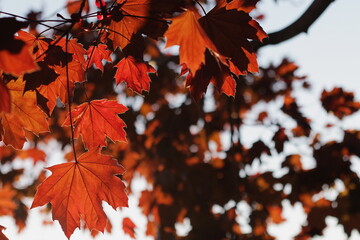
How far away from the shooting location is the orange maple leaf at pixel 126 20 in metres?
1.56

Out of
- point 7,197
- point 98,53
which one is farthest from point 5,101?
point 7,197

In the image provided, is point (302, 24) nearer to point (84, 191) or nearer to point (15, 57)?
point (84, 191)

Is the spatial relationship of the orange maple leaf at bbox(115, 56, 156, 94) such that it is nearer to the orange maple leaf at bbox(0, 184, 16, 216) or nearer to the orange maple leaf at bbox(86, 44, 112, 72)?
the orange maple leaf at bbox(86, 44, 112, 72)

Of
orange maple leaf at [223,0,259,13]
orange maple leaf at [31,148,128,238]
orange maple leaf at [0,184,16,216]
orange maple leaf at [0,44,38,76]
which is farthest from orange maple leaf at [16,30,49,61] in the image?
orange maple leaf at [0,184,16,216]

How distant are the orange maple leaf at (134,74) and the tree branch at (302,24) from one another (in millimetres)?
733

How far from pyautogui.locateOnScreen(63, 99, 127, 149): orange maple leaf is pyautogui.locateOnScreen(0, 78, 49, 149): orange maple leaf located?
0.17 m

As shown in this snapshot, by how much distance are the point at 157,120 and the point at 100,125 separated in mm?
3815

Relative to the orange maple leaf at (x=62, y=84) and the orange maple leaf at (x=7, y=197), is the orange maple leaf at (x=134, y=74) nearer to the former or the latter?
the orange maple leaf at (x=62, y=84)

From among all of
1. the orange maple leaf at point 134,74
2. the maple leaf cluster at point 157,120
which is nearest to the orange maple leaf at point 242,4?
the maple leaf cluster at point 157,120

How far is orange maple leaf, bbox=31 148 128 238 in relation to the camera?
5.60 feet

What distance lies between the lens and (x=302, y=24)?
7.10 ft

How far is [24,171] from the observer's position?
789 centimetres

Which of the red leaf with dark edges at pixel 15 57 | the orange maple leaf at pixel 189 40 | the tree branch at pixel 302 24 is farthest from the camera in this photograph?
the tree branch at pixel 302 24

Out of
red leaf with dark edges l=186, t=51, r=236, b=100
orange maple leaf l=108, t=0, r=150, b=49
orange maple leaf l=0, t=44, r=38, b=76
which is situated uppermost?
orange maple leaf l=108, t=0, r=150, b=49
